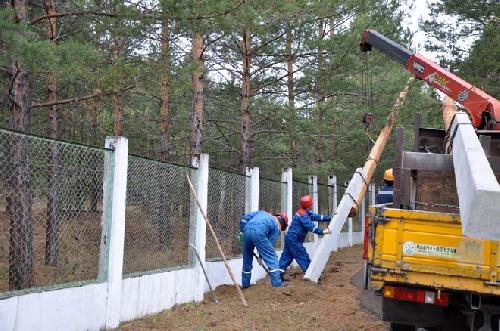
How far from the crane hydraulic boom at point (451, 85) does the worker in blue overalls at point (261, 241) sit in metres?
3.55

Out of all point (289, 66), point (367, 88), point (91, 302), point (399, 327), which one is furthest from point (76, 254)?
point (367, 88)

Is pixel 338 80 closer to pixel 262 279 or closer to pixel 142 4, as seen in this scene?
pixel 262 279

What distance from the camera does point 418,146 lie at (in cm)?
782

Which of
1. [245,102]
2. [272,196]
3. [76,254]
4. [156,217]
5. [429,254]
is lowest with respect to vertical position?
[76,254]

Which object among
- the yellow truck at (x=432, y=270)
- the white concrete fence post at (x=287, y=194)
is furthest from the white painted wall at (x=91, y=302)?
the white concrete fence post at (x=287, y=194)

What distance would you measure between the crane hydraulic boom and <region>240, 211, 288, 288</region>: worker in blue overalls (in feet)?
11.6

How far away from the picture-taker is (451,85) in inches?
388

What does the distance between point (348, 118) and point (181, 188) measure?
13417 millimetres

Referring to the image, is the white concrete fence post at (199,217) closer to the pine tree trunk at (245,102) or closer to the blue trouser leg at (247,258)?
the blue trouser leg at (247,258)

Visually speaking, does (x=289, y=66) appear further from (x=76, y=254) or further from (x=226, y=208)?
(x=76, y=254)

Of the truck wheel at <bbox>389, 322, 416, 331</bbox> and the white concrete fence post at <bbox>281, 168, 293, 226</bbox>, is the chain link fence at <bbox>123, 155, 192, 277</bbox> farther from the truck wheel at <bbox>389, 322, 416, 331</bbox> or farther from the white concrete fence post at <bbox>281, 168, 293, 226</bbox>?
the white concrete fence post at <bbox>281, 168, 293, 226</bbox>

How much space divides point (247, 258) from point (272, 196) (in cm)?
343

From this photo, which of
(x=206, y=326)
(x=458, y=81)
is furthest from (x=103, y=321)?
(x=458, y=81)

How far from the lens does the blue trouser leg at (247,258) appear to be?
31.8ft
